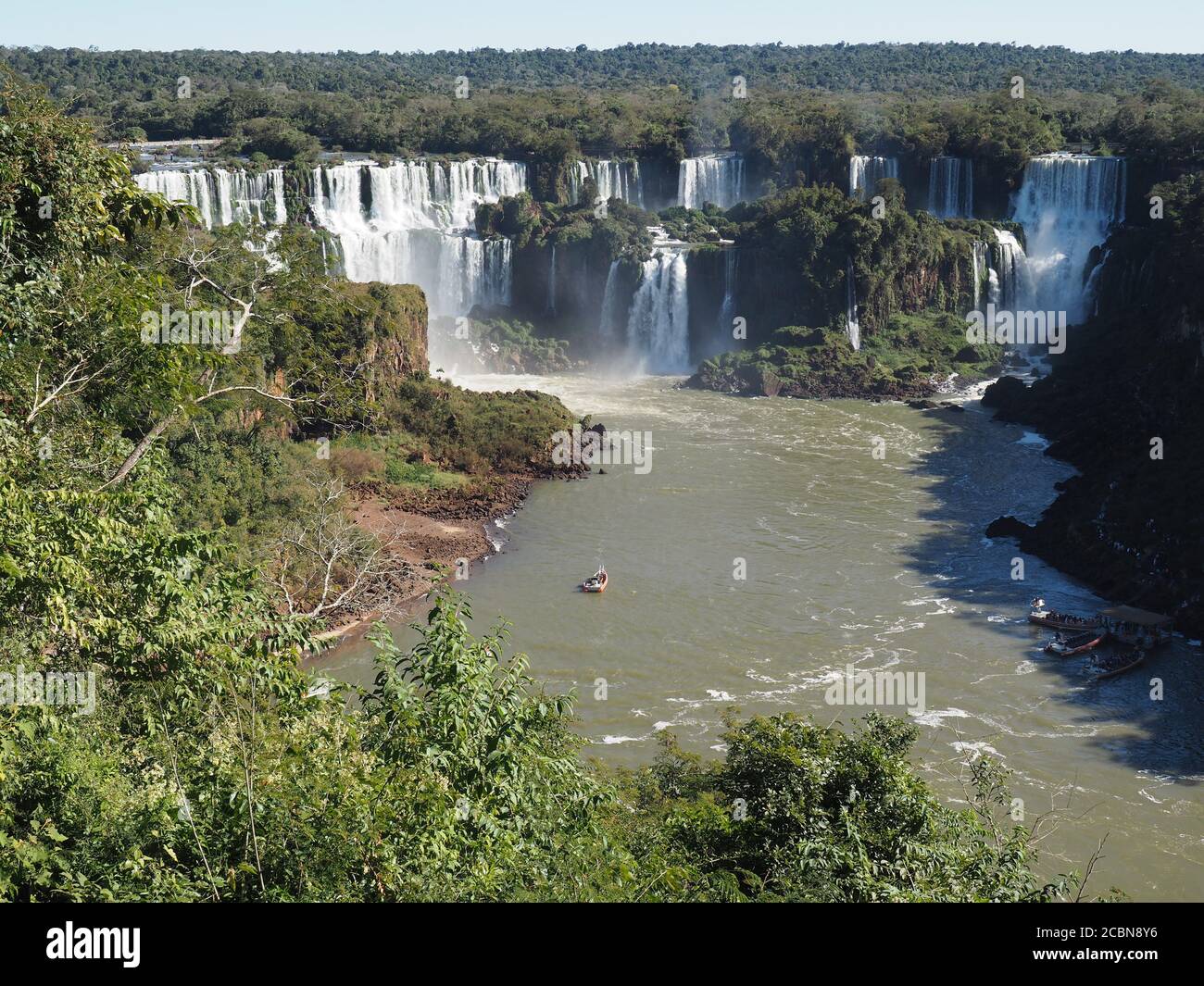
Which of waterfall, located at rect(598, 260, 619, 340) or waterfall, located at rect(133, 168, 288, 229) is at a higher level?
waterfall, located at rect(133, 168, 288, 229)

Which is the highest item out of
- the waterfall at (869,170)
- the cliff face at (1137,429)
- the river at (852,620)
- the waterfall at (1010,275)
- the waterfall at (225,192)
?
the waterfall at (869,170)

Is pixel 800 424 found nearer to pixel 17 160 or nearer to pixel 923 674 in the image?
pixel 923 674

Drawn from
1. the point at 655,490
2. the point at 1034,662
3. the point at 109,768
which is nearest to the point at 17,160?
the point at 109,768

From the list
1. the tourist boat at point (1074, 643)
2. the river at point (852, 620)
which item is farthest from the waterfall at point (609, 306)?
the tourist boat at point (1074, 643)

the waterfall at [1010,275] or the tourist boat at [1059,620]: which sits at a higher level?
the waterfall at [1010,275]

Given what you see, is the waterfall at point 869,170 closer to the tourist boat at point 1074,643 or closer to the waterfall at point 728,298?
the waterfall at point 728,298

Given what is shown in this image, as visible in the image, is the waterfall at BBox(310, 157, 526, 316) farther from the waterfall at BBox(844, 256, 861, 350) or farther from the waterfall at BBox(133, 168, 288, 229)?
the waterfall at BBox(844, 256, 861, 350)

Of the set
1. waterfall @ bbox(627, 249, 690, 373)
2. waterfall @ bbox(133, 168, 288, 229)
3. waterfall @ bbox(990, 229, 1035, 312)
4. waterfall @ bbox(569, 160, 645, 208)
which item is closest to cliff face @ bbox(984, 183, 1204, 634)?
waterfall @ bbox(990, 229, 1035, 312)
